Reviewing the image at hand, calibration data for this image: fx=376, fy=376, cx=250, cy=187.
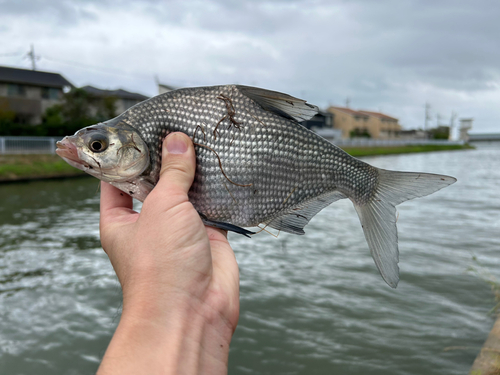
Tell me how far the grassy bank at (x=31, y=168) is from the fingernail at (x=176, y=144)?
21743 millimetres

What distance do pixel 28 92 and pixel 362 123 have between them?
200 ft

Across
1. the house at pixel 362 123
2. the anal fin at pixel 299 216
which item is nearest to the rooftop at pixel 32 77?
the anal fin at pixel 299 216

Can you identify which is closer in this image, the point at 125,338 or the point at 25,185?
the point at 125,338

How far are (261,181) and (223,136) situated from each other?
288mm

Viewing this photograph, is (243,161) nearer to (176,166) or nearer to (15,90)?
(176,166)

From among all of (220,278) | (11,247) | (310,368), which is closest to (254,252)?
(310,368)

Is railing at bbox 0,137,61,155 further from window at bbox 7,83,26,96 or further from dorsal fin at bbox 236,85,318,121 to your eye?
dorsal fin at bbox 236,85,318,121

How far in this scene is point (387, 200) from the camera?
1.90 metres

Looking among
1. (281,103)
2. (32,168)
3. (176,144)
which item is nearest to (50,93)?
(32,168)

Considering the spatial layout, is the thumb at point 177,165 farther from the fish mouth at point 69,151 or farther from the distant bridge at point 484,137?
the distant bridge at point 484,137

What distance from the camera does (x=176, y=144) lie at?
1789 mm

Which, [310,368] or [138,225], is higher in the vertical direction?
[138,225]

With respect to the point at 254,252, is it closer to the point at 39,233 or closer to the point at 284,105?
the point at 39,233

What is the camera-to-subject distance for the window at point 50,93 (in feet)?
125
